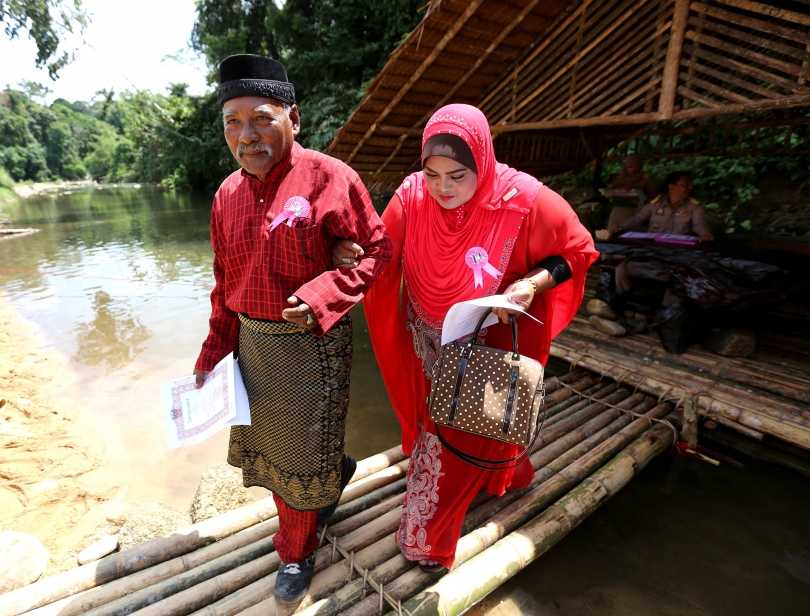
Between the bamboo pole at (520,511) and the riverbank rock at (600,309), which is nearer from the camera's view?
the bamboo pole at (520,511)

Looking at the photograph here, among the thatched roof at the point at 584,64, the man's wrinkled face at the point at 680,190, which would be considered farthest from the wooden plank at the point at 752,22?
the man's wrinkled face at the point at 680,190

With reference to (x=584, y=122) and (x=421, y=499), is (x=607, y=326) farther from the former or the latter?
(x=421, y=499)

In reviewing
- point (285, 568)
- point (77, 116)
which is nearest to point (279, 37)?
point (285, 568)

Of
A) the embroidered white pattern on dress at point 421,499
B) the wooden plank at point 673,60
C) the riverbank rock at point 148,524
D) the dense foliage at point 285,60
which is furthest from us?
the dense foliage at point 285,60

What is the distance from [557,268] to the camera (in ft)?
5.66

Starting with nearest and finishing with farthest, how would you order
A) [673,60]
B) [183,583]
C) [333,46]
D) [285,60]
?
[183,583]
[673,60]
[333,46]
[285,60]

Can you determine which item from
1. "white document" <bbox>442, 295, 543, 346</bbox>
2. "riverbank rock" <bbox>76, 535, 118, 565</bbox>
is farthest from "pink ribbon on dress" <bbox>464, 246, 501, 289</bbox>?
"riverbank rock" <bbox>76, 535, 118, 565</bbox>

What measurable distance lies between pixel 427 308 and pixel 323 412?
61cm

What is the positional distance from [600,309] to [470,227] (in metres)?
3.16

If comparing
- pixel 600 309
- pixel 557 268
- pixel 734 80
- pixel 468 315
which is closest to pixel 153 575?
pixel 468 315

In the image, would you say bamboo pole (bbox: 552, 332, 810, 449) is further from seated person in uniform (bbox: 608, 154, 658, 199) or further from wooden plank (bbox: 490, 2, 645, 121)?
seated person in uniform (bbox: 608, 154, 658, 199)

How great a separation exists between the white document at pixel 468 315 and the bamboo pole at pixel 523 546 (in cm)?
101

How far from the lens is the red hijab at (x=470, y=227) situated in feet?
5.37

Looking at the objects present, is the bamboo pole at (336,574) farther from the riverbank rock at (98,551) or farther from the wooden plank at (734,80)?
the wooden plank at (734,80)
